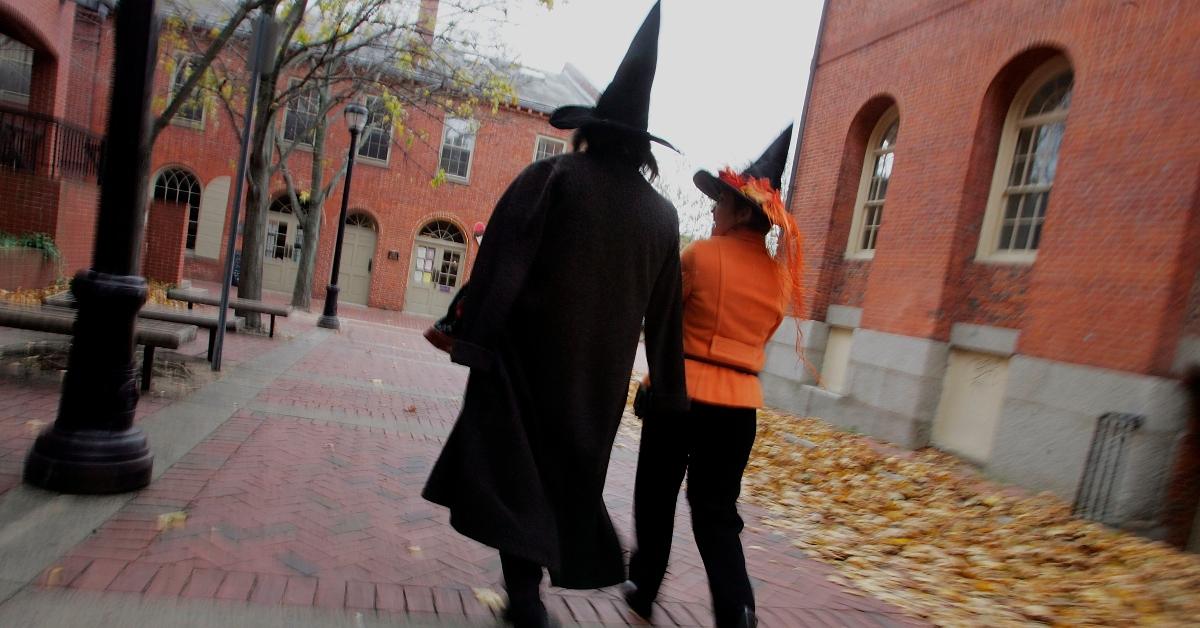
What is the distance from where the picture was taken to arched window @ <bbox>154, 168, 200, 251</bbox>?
74.5 feet

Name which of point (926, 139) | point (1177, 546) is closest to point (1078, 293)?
point (1177, 546)

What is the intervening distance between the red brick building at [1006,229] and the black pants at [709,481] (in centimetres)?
442

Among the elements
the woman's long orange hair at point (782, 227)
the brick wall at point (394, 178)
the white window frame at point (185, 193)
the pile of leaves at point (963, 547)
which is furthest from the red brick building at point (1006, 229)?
the white window frame at point (185, 193)

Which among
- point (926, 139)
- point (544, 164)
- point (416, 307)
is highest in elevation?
point (926, 139)

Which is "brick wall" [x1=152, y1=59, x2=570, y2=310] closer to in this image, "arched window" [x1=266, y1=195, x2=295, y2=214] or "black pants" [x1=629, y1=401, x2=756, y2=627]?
"arched window" [x1=266, y1=195, x2=295, y2=214]

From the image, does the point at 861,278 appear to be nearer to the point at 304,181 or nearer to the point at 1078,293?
the point at 1078,293

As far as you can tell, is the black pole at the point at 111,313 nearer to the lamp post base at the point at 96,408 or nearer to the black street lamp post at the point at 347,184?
the lamp post base at the point at 96,408

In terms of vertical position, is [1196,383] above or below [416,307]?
above

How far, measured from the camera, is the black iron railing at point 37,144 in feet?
38.4

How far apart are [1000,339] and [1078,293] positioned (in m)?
1.16

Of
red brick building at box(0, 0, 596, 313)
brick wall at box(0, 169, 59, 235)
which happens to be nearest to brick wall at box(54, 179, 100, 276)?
brick wall at box(0, 169, 59, 235)

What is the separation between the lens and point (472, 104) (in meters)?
12.8

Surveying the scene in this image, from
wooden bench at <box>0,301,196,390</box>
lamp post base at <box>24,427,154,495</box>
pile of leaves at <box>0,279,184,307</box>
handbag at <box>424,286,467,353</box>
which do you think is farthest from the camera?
pile of leaves at <box>0,279,184,307</box>

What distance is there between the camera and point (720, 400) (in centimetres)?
277
